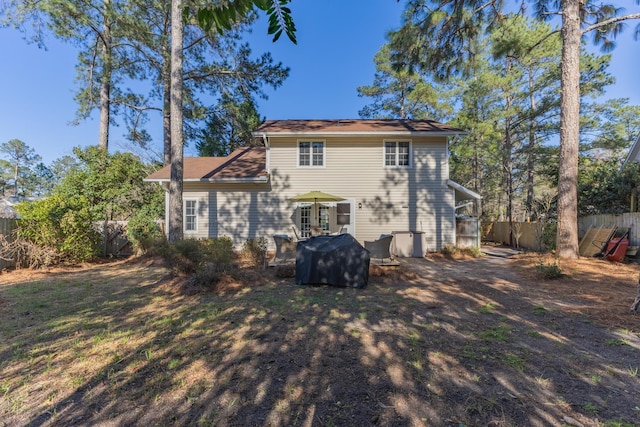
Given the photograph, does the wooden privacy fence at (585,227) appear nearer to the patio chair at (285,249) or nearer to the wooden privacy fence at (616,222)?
the wooden privacy fence at (616,222)

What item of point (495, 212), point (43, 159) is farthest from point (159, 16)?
point (43, 159)

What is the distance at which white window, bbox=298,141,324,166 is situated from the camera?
12.0m

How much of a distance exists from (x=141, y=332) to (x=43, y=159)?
62.3m

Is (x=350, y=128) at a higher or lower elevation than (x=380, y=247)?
higher

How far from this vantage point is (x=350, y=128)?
11.8 m

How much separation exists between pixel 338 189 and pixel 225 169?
198 inches

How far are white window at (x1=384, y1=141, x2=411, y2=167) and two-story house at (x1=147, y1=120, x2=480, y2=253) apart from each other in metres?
0.04

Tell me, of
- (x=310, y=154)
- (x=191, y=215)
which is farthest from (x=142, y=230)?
(x=310, y=154)

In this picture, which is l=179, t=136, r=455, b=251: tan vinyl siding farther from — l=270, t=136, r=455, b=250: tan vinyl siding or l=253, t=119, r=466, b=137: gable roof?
l=253, t=119, r=466, b=137: gable roof

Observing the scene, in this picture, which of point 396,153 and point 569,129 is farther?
point 396,153

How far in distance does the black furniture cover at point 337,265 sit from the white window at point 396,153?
22.1 feet

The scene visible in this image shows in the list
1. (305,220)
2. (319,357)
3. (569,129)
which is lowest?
(319,357)

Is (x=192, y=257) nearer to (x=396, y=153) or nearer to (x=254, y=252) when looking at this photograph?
(x=254, y=252)

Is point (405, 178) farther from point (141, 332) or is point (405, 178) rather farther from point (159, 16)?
point (159, 16)
